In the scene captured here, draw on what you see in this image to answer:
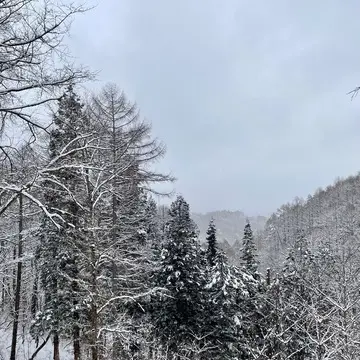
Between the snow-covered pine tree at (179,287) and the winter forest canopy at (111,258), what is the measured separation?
0.07m

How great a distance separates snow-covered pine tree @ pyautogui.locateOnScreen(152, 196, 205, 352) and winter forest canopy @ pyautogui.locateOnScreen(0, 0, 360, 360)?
69 millimetres

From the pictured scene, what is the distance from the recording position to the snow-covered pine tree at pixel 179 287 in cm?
2005

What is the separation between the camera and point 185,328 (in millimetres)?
19984

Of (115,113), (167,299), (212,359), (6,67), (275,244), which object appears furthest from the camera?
(275,244)

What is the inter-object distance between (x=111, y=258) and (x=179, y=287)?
10057mm

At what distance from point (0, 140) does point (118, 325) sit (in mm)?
8063

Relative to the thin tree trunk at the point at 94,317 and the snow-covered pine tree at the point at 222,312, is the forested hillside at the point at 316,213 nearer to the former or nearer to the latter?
the snow-covered pine tree at the point at 222,312

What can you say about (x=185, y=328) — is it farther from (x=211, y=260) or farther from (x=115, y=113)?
(x=115, y=113)

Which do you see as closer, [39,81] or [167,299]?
[39,81]

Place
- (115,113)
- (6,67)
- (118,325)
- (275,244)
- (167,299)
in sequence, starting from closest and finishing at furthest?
(6,67)
(118,325)
(115,113)
(167,299)
(275,244)

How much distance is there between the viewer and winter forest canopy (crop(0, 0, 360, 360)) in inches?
171

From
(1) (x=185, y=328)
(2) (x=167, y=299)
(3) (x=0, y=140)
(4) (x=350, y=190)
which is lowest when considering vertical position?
(1) (x=185, y=328)

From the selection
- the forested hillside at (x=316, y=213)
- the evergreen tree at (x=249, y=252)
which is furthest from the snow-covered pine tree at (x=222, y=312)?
the forested hillside at (x=316, y=213)

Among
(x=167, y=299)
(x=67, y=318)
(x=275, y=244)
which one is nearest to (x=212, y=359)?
(x=167, y=299)
